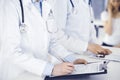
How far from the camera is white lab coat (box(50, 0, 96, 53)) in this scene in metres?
1.63

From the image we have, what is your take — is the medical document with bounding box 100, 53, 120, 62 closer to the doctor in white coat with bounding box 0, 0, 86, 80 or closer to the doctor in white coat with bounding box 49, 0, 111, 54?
the doctor in white coat with bounding box 49, 0, 111, 54

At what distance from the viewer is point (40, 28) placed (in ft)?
4.21

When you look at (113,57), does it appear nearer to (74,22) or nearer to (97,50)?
(97,50)

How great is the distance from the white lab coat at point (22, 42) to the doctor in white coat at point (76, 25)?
314 millimetres

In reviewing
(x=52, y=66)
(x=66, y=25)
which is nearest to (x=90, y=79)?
(x=52, y=66)

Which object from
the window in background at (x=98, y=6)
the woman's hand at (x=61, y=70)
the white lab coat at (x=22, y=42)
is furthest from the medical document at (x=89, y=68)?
the window in background at (x=98, y=6)

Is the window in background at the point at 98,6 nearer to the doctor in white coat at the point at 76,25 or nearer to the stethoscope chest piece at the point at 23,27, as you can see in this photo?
the doctor in white coat at the point at 76,25

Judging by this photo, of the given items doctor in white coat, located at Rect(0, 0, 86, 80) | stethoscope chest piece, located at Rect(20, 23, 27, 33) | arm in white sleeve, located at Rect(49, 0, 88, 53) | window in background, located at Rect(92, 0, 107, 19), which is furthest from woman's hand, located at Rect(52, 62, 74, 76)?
window in background, located at Rect(92, 0, 107, 19)

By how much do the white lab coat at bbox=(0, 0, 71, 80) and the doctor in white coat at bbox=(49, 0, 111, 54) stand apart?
0.31 m

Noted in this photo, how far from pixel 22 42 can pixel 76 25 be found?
0.70 metres

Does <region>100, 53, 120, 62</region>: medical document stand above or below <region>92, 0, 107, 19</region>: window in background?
below

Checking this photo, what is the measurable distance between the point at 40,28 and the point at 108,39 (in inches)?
66.6

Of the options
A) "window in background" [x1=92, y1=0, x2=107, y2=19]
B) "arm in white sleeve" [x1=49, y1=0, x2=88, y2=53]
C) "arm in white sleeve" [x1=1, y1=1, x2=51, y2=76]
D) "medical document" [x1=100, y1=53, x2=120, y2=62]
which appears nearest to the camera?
"arm in white sleeve" [x1=1, y1=1, x2=51, y2=76]

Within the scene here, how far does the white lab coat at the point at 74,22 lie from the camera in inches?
64.3
